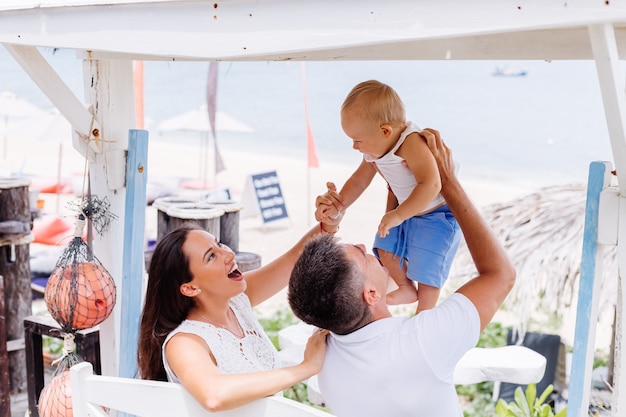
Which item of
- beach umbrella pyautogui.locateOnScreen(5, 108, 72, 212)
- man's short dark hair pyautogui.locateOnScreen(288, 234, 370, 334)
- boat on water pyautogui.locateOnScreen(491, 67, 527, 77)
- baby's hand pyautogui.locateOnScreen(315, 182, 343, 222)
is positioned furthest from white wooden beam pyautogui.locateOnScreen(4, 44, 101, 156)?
boat on water pyautogui.locateOnScreen(491, 67, 527, 77)

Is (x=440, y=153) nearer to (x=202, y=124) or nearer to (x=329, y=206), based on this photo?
(x=329, y=206)

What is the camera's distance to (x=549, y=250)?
5973mm

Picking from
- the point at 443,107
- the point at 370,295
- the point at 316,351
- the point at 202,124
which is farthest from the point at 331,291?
the point at 443,107

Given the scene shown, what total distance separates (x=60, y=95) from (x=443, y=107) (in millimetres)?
33243

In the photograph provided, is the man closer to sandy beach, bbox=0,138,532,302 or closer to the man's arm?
the man's arm

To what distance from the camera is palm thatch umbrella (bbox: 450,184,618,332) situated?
19.4 ft

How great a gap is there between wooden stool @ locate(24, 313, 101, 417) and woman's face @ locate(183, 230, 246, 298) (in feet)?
3.73

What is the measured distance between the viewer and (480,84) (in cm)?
3822

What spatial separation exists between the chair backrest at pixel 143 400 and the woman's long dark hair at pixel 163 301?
269 millimetres

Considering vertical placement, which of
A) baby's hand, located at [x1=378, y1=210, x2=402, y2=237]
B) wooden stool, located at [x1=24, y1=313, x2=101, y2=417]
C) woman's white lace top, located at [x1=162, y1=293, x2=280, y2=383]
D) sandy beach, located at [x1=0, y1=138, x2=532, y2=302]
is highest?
Result: baby's hand, located at [x1=378, y1=210, x2=402, y2=237]

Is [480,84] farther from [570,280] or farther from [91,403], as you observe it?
[91,403]

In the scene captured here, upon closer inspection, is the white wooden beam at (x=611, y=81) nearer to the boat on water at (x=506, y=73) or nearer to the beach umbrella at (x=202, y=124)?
the beach umbrella at (x=202, y=124)

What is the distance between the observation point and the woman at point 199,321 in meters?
2.11

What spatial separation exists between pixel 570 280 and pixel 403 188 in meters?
3.63
